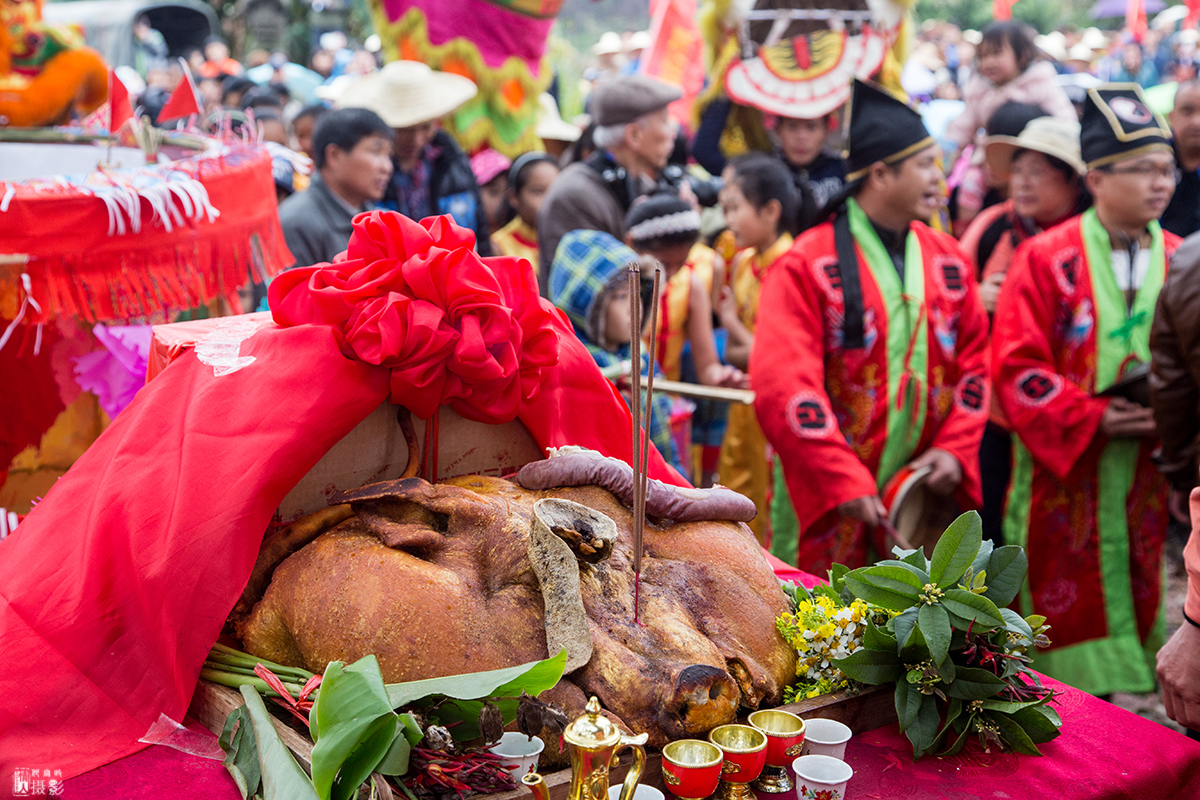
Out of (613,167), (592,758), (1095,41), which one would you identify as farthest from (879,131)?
(1095,41)

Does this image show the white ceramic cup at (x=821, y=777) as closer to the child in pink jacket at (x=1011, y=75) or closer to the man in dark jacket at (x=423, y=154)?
the man in dark jacket at (x=423, y=154)

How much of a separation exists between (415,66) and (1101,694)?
4.56 meters

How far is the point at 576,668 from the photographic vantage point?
1435 mm

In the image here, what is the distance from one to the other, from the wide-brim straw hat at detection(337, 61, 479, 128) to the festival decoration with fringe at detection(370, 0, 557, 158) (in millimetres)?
949

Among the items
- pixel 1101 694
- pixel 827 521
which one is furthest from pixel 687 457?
pixel 1101 694

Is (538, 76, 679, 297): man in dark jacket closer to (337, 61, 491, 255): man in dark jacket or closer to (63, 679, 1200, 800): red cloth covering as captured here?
(337, 61, 491, 255): man in dark jacket

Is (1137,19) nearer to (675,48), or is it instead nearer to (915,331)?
(675,48)

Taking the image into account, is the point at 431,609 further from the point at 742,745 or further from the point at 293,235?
the point at 293,235

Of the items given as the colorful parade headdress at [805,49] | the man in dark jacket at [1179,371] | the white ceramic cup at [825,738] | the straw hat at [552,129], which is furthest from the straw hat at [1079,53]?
the white ceramic cup at [825,738]

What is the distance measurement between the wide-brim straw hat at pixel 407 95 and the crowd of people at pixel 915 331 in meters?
1.02

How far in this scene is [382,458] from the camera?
177 cm

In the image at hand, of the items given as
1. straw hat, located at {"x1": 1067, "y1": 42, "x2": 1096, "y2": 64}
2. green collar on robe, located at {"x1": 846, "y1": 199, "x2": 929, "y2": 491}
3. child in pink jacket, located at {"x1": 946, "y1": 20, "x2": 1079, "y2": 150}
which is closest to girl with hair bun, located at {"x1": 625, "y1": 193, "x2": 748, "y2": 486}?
green collar on robe, located at {"x1": 846, "y1": 199, "x2": 929, "y2": 491}

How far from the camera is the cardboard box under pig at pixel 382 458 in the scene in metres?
1.54

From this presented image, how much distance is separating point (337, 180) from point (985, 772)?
365 centimetres
